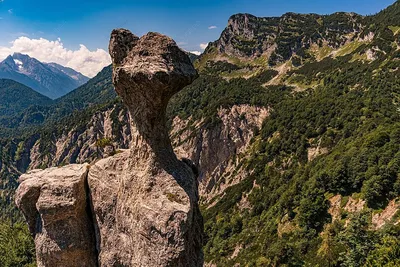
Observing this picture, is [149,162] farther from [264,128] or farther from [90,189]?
[264,128]

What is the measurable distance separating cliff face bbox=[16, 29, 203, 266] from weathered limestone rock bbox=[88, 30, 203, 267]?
4cm

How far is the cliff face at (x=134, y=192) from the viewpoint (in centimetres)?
1434

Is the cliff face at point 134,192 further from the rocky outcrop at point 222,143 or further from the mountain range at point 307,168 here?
the rocky outcrop at point 222,143

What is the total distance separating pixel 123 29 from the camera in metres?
15.9

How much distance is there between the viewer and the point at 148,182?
15352mm

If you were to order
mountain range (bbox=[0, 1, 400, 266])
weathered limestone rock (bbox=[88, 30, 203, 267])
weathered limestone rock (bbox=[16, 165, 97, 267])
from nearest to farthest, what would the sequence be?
weathered limestone rock (bbox=[88, 30, 203, 267])
weathered limestone rock (bbox=[16, 165, 97, 267])
mountain range (bbox=[0, 1, 400, 266])

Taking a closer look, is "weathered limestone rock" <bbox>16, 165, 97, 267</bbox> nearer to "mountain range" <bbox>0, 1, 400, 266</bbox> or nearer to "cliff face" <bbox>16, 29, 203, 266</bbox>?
"cliff face" <bbox>16, 29, 203, 266</bbox>

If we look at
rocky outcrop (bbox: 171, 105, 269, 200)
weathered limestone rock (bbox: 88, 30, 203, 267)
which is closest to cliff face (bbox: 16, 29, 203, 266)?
weathered limestone rock (bbox: 88, 30, 203, 267)

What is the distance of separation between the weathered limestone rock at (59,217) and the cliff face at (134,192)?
50mm

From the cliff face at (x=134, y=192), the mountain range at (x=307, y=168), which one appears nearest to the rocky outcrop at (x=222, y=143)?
the mountain range at (x=307, y=168)

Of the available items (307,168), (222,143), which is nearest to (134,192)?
(307,168)

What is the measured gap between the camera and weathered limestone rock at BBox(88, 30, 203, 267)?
1387 centimetres

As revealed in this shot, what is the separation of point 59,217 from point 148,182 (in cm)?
516

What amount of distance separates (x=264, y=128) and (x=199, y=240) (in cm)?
14270
